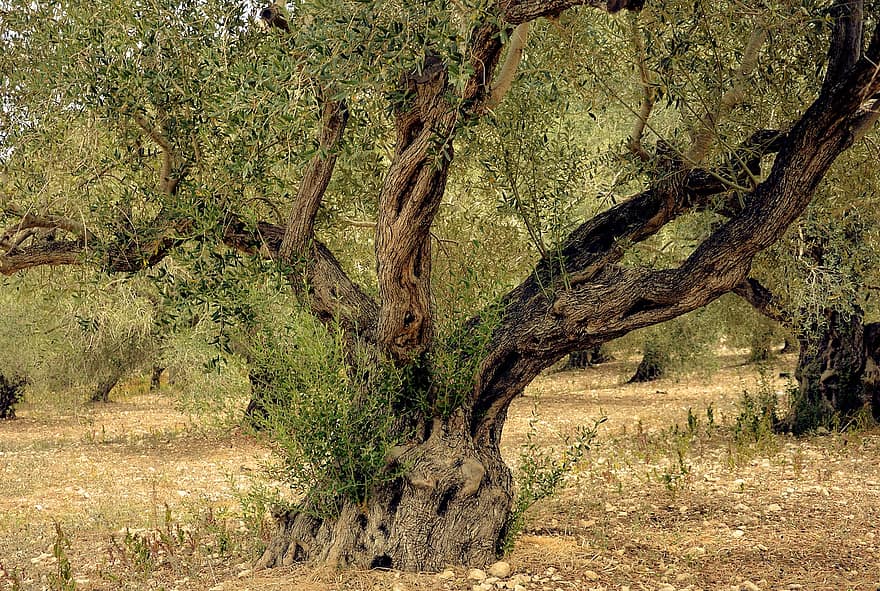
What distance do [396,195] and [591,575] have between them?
2.79 metres

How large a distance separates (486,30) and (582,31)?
2.30 metres

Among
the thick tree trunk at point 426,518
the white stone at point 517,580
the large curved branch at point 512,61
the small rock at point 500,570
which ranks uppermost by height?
the large curved branch at point 512,61

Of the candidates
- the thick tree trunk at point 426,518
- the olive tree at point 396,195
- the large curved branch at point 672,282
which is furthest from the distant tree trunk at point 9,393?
the large curved branch at point 672,282

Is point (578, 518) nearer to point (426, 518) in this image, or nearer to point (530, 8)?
point (426, 518)

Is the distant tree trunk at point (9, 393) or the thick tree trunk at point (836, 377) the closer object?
the thick tree trunk at point (836, 377)

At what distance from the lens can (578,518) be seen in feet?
24.6

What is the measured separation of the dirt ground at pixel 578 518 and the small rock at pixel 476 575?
0.02m

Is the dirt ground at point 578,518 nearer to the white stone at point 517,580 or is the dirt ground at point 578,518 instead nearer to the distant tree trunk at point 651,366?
the white stone at point 517,580

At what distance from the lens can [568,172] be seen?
729cm

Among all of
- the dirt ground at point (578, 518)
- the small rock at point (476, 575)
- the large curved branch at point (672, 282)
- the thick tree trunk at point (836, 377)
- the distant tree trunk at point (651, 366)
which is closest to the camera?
the small rock at point (476, 575)

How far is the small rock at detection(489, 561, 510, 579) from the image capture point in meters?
5.61

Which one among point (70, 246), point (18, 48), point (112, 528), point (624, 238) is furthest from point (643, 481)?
point (18, 48)

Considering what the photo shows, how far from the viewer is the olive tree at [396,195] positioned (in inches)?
213

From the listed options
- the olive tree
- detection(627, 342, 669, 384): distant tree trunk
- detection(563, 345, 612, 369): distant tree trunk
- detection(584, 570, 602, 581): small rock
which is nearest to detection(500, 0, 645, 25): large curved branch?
the olive tree
